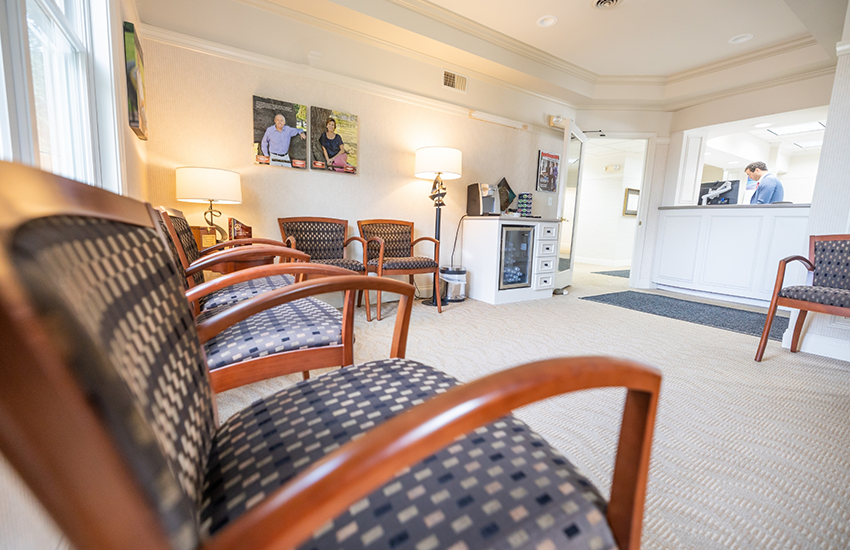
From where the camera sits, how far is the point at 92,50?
1.43m

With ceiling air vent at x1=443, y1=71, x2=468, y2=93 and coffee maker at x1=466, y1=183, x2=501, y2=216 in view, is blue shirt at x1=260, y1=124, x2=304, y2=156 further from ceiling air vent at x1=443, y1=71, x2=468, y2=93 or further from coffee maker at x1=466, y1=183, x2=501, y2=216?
coffee maker at x1=466, y1=183, x2=501, y2=216

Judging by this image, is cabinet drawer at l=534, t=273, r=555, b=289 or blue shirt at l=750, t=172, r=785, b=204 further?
blue shirt at l=750, t=172, r=785, b=204

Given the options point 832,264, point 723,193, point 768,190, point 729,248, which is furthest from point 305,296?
point 768,190

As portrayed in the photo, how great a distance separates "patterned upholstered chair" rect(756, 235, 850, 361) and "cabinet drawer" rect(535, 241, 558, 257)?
1875mm

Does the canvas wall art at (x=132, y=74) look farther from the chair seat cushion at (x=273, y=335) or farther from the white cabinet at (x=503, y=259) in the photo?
the white cabinet at (x=503, y=259)

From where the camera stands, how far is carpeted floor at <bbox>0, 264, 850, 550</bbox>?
939 millimetres

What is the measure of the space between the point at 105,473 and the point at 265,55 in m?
3.26

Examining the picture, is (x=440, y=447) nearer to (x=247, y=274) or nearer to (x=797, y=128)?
(x=247, y=274)

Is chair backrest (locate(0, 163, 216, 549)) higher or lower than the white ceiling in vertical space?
lower

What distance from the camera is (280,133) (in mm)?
2816

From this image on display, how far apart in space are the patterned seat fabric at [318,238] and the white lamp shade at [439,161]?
0.94 meters

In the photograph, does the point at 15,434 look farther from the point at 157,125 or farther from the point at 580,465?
the point at 157,125

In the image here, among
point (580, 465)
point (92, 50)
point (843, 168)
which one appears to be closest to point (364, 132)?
point (92, 50)

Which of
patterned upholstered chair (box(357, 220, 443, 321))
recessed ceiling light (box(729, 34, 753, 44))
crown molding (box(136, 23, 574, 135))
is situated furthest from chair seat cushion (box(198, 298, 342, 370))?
recessed ceiling light (box(729, 34, 753, 44))
